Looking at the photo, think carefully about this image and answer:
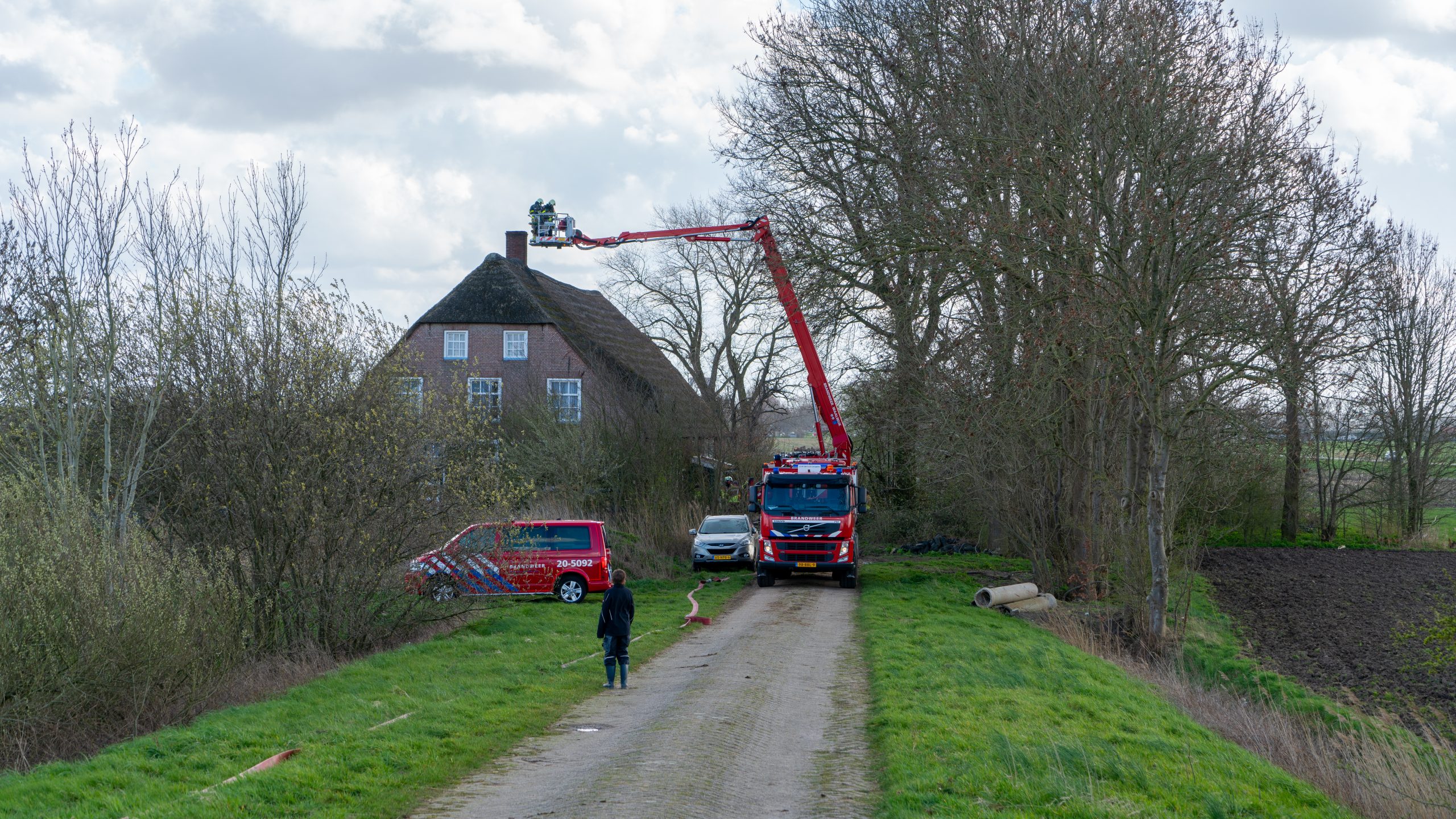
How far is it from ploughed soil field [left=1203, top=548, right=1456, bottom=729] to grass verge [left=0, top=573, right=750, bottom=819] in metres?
9.62

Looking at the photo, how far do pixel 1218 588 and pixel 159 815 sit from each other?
2634 centimetres

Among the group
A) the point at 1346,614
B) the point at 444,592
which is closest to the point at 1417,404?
the point at 1346,614

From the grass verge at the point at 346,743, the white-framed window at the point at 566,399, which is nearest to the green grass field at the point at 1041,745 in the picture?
the grass verge at the point at 346,743

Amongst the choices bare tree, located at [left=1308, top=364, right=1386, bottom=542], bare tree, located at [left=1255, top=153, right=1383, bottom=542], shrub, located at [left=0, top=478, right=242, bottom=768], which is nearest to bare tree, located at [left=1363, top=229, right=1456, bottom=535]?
bare tree, located at [left=1308, top=364, right=1386, bottom=542]

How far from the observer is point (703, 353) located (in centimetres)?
4691

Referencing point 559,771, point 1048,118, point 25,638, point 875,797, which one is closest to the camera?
point 875,797

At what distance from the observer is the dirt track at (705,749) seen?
8047mm

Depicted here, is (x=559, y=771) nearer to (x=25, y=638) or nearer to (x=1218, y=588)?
(x=25, y=638)

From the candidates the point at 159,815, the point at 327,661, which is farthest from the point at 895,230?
the point at 159,815

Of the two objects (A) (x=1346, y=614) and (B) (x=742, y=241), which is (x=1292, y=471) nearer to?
(A) (x=1346, y=614)

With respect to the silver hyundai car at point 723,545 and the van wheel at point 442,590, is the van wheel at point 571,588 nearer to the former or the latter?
the van wheel at point 442,590

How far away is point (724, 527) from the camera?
98.5ft

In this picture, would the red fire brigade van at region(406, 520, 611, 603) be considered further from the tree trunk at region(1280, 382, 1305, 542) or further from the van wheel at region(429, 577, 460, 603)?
the tree trunk at region(1280, 382, 1305, 542)

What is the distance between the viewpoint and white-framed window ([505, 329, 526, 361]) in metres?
44.4
